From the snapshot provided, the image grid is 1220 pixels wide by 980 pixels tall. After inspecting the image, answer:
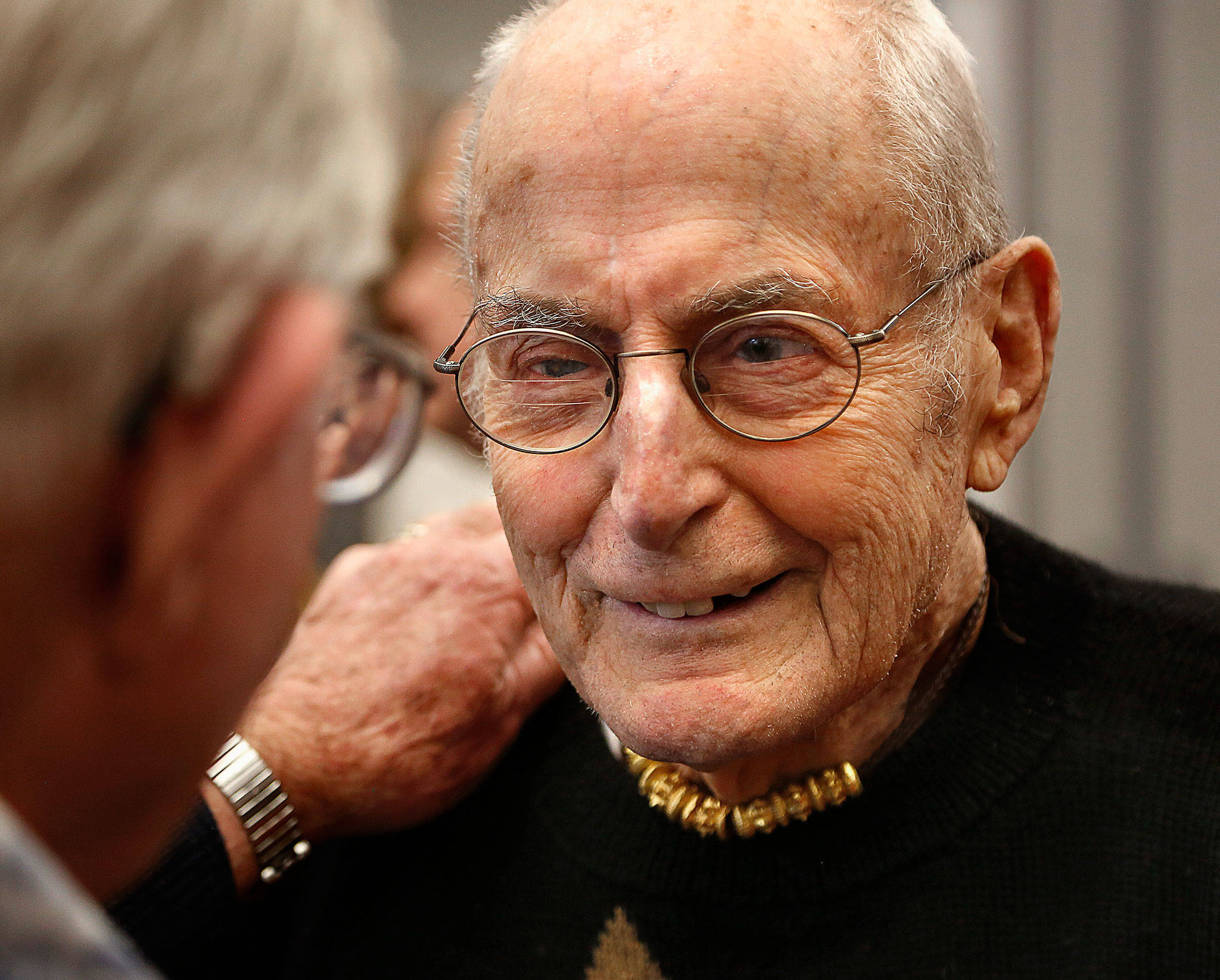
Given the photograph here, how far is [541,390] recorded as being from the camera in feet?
4.65

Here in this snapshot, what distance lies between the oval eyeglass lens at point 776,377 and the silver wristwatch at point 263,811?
2.67ft

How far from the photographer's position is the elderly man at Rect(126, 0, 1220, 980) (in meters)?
1.25

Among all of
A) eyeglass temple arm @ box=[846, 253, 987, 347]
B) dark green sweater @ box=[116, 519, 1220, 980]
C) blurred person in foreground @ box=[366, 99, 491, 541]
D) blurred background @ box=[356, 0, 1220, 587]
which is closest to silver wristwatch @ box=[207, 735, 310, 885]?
dark green sweater @ box=[116, 519, 1220, 980]

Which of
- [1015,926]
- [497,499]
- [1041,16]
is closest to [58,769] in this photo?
[497,499]

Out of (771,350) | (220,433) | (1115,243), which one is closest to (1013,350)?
(771,350)

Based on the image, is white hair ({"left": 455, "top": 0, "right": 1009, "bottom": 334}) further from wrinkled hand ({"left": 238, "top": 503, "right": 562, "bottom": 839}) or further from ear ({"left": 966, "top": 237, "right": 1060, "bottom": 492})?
wrinkled hand ({"left": 238, "top": 503, "right": 562, "bottom": 839})

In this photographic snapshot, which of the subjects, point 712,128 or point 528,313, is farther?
point 528,313

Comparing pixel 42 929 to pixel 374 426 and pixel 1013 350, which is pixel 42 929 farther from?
pixel 374 426

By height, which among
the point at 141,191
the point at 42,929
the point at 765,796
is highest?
the point at 141,191

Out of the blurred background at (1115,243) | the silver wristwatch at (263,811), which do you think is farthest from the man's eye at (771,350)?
the blurred background at (1115,243)

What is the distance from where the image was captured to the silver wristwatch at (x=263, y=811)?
5.30 ft

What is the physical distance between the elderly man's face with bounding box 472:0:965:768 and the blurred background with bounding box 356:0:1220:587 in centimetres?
149

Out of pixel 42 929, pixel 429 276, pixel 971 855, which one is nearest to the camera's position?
pixel 42 929

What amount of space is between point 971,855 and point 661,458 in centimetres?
63
